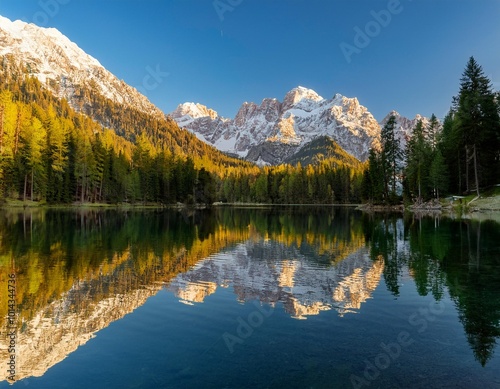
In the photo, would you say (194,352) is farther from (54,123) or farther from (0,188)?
(54,123)

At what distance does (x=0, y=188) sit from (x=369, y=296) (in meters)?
93.8

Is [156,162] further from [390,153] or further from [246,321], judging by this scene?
[246,321]

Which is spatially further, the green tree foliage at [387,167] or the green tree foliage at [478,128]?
the green tree foliage at [387,167]

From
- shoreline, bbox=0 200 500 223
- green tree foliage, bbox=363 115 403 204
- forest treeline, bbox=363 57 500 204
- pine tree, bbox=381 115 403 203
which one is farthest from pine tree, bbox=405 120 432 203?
shoreline, bbox=0 200 500 223

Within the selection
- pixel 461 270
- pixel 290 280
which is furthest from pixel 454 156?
pixel 290 280

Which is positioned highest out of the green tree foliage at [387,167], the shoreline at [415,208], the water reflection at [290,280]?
the green tree foliage at [387,167]

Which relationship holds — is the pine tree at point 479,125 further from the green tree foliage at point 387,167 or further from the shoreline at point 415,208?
the green tree foliage at point 387,167

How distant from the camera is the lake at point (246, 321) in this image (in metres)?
9.59

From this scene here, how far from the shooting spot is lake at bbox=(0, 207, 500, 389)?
9.59 metres

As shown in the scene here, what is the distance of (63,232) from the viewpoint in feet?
134

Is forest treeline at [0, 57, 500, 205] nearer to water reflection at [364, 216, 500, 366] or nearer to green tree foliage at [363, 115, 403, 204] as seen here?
green tree foliage at [363, 115, 403, 204]

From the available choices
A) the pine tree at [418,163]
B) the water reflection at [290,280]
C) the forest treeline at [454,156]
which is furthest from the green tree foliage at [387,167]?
the water reflection at [290,280]

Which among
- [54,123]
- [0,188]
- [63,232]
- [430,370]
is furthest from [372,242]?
[54,123]

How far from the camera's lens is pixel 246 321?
14164mm
